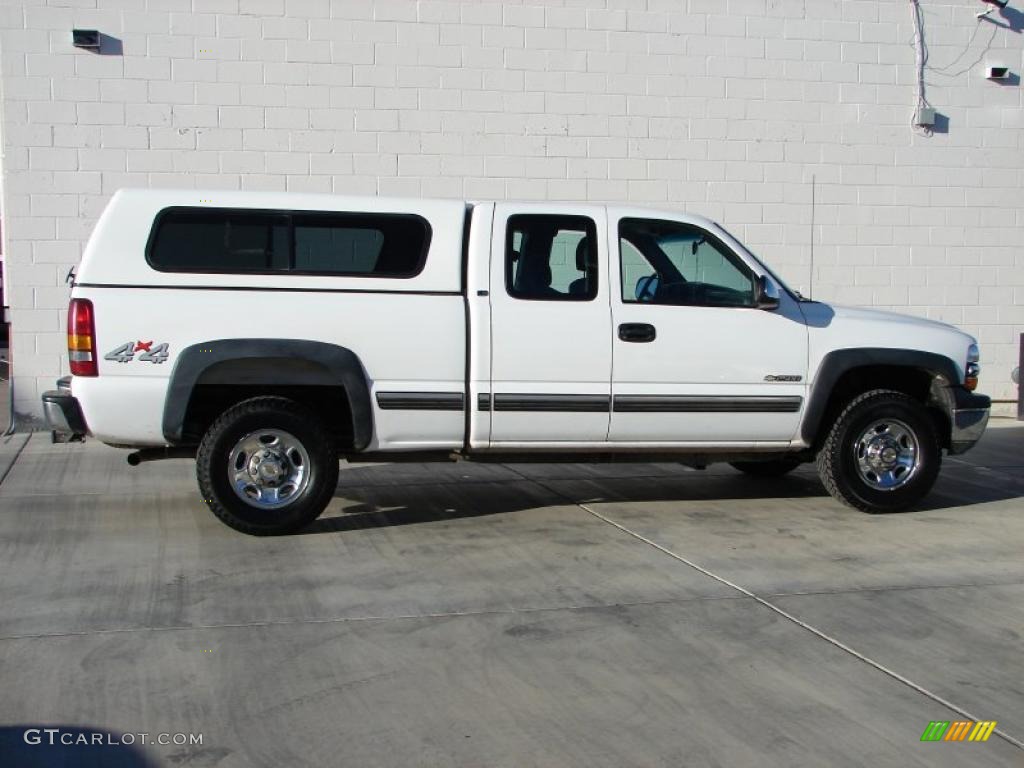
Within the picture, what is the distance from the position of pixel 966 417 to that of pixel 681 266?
7.22ft

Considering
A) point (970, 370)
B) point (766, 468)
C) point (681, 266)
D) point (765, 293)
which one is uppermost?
point (681, 266)

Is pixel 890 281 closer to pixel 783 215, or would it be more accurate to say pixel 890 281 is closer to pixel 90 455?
pixel 783 215

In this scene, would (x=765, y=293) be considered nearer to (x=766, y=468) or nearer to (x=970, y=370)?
(x=970, y=370)

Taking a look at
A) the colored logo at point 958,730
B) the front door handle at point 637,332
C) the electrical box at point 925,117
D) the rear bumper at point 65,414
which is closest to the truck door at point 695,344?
the front door handle at point 637,332

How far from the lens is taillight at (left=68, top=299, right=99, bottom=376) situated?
6348 millimetres

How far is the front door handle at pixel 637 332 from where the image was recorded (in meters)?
6.98

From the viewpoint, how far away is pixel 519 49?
1202 centimetres

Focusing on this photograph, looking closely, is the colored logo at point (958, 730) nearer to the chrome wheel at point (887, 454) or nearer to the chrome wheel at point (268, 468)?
the chrome wheel at point (887, 454)

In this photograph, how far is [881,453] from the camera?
758cm

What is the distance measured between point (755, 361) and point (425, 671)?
3.55m

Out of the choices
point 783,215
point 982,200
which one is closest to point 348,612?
point 783,215

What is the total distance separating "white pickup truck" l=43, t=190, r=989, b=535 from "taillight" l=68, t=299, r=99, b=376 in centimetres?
1

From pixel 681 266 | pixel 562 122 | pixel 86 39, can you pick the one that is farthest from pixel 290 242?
pixel 562 122

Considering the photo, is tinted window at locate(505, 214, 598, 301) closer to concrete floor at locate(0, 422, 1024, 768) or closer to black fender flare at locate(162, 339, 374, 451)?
black fender flare at locate(162, 339, 374, 451)
